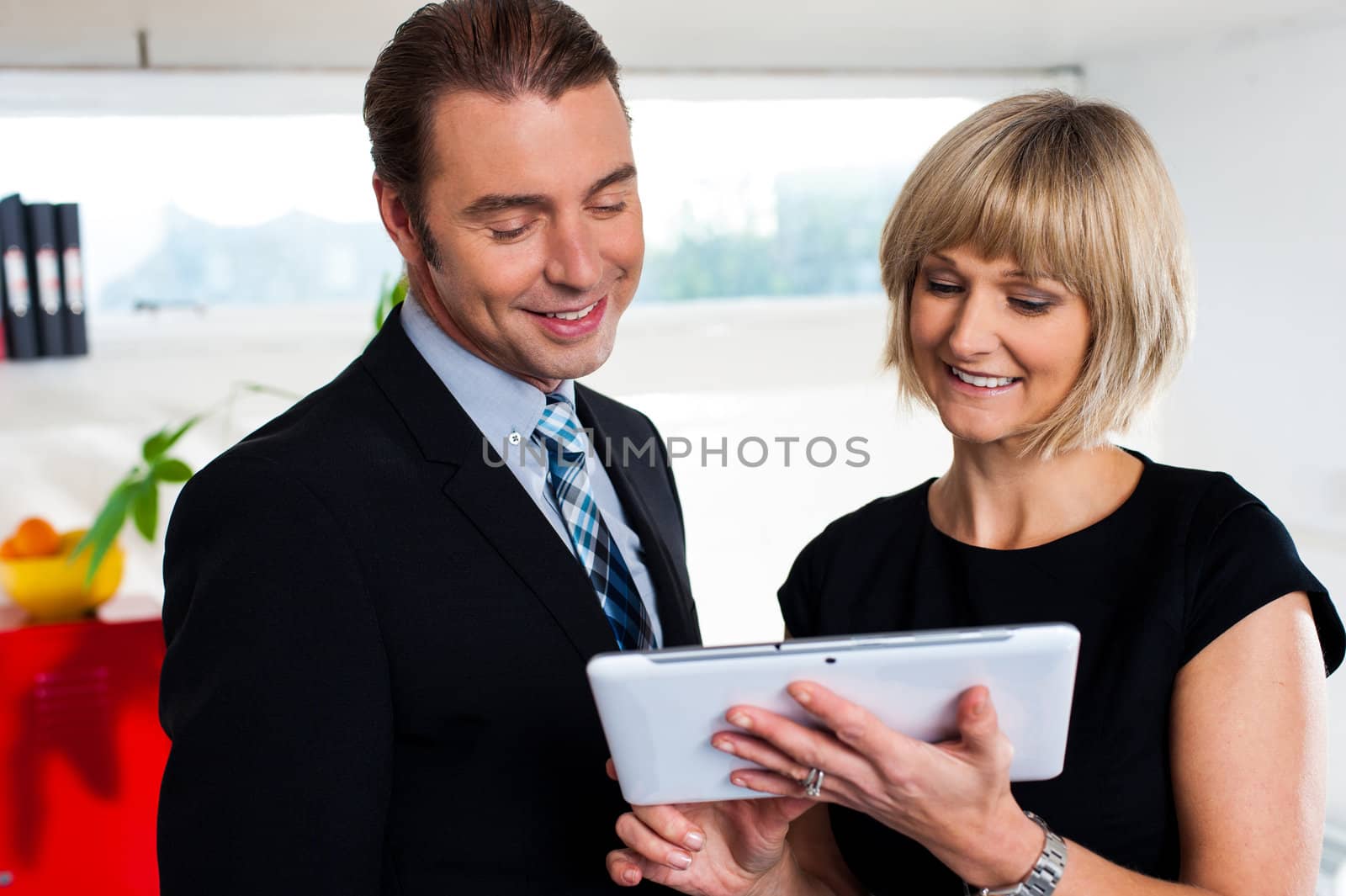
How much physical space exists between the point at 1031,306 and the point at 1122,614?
0.36 meters

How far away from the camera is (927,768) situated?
101 cm

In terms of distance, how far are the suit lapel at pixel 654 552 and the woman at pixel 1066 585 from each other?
0.55ft

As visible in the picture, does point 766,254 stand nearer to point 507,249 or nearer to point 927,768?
point 507,249

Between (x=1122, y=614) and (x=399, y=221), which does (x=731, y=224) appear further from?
(x=1122, y=614)

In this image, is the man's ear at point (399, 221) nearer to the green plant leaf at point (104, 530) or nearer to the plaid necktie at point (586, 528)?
the plaid necktie at point (586, 528)

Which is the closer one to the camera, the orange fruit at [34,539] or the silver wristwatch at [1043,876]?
the silver wristwatch at [1043,876]

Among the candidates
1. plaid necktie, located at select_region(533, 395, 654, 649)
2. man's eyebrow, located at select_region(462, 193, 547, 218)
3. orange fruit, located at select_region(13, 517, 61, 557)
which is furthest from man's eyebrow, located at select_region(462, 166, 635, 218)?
orange fruit, located at select_region(13, 517, 61, 557)

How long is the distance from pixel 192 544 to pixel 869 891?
908 millimetres

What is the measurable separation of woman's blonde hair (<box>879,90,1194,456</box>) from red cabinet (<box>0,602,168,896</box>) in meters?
2.12

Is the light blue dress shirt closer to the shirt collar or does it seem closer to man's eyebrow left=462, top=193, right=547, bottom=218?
the shirt collar

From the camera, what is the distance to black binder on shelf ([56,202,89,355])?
122 inches

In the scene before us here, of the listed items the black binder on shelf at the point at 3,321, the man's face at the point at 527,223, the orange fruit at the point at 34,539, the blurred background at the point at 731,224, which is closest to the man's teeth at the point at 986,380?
the man's face at the point at 527,223

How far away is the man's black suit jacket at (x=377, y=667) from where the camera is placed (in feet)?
3.92

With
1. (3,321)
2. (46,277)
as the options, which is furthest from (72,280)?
(3,321)
